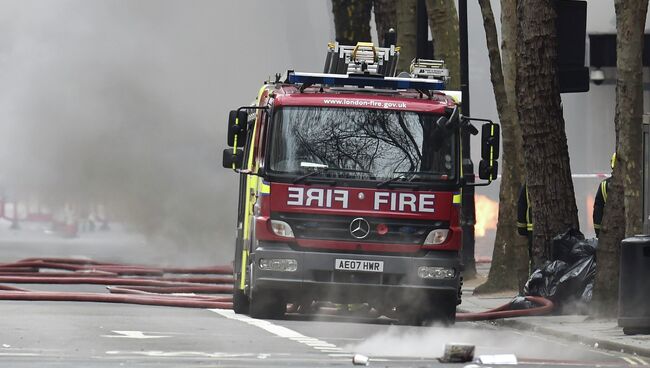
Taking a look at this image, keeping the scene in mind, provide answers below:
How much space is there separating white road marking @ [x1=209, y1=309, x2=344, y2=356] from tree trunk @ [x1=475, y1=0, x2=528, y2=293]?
5.16 m

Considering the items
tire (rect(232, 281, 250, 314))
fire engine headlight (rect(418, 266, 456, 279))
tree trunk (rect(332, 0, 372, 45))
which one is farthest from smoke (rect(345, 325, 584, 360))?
tree trunk (rect(332, 0, 372, 45))

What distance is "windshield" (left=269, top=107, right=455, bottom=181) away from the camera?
18453mm

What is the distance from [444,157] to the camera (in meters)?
18.7

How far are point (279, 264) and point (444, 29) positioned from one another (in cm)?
1166

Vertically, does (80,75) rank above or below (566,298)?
above

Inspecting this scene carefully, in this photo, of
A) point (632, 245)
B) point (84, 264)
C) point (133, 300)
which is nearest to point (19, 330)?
point (133, 300)

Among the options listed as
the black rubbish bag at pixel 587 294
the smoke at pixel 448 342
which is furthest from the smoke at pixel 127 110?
the smoke at pixel 448 342

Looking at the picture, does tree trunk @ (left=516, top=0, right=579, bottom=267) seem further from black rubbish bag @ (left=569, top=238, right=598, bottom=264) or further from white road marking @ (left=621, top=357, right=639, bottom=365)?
white road marking @ (left=621, top=357, right=639, bottom=365)

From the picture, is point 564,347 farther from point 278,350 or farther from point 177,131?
point 177,131

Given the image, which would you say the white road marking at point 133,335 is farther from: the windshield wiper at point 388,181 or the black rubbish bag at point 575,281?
the black rubbish bag at point 575,281

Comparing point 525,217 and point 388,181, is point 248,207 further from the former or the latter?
point 525,217

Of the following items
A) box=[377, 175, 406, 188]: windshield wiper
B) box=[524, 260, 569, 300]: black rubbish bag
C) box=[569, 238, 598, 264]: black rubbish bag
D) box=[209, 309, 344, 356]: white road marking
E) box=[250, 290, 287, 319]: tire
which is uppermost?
box=[377, 175, 406, 188]: windshield wiper

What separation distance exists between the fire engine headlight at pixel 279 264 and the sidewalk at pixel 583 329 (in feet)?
8.79

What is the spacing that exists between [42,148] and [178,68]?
297 centimetres
